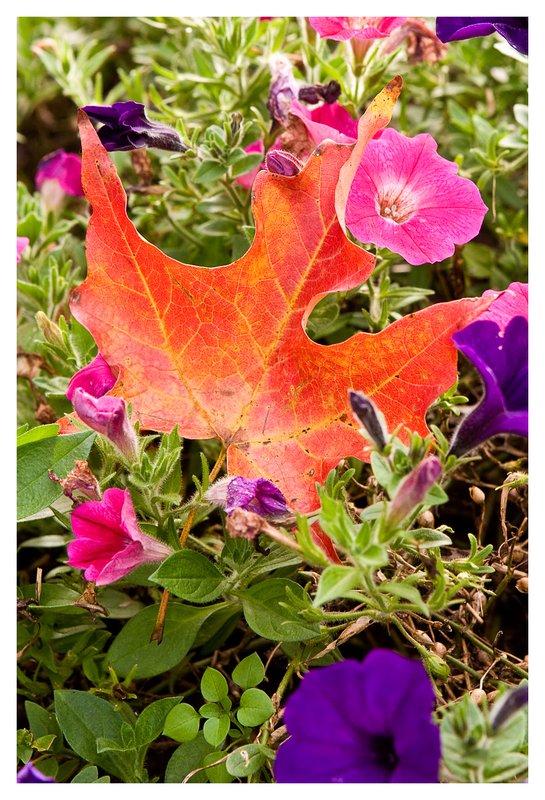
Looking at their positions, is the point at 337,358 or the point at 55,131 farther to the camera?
the point at 55,131

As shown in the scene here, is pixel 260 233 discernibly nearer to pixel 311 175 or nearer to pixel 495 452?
pixel 311 175

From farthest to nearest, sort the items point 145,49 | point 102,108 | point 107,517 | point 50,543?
1. point 145,49
2. point 50,543
3. point 102,108
4. point 107,517

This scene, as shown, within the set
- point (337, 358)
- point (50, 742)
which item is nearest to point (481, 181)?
point (337, 358)

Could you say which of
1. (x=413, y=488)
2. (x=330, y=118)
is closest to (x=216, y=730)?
(x=413, y=488)

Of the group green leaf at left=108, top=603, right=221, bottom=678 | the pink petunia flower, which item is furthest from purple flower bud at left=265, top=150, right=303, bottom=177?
the pink petunia flower

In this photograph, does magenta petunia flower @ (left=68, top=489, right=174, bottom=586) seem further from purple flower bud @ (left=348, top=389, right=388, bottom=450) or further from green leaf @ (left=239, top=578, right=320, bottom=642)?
purple flower bud @ (left=348, top=389, right=388, bottom=450)

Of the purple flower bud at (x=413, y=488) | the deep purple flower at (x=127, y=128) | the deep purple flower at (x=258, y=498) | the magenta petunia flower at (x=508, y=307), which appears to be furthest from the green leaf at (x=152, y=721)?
the deep purple flower at (x=127, y=128)

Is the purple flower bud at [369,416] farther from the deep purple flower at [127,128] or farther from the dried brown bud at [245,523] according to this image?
the deep purple flower at [127,128]
